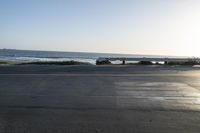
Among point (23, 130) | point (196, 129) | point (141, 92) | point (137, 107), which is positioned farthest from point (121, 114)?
point (141, 92)

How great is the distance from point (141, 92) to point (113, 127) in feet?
20.7

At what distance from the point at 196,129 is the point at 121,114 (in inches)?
83.7

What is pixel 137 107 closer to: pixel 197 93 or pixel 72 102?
pixel 72 102

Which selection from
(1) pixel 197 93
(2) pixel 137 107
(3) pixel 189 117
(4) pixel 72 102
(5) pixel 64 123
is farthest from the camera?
(1) pixel 197 93

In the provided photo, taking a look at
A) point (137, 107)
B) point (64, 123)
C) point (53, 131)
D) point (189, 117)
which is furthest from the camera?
point (137, 107)

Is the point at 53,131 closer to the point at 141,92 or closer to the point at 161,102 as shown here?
the point at 161,102

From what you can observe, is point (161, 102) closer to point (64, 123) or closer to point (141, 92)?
point (141, 92)

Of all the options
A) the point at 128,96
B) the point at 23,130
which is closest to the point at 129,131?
the point at 23,130

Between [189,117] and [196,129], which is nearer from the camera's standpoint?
[196,129]

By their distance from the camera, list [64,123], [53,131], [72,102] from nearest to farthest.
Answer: [53,131], [64,123], [72,102]

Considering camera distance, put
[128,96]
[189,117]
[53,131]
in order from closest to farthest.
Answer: [53,131] < [189,117] < [128,96]

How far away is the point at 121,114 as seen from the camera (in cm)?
945

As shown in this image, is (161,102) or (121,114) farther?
(161,102)

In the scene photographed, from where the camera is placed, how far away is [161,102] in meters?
11.6
